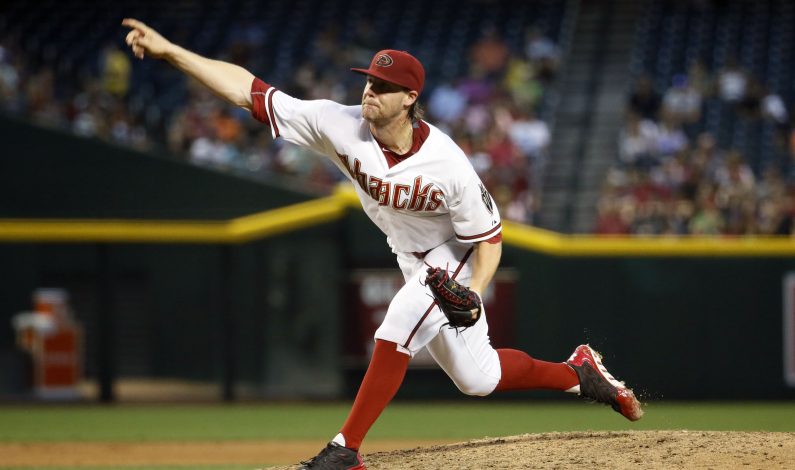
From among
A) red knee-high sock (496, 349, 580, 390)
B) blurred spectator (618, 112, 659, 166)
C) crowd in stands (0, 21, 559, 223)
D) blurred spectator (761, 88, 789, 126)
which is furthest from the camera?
blurred spectator (761, 88, 789, 126)

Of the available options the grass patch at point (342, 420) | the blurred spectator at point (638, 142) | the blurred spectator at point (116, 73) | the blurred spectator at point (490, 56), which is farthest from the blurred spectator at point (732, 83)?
the blurred spectator at point (116, 73)

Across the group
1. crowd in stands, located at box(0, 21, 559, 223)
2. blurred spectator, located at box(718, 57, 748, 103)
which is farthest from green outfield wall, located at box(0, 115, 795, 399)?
blurred spectator, located at box(718, 57, 748, 103)

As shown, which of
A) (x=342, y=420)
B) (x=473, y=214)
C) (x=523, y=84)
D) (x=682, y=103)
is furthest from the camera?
(x=523, y=84)

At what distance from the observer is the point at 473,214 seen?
14.7 ft

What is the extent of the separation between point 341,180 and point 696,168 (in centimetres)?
358

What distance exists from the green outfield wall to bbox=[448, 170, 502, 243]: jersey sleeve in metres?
5.51

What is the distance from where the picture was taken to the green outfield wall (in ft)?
33.0

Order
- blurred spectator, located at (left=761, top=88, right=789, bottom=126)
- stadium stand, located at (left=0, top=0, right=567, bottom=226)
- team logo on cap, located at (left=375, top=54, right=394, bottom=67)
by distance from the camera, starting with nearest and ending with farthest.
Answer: team logo on cap, located at (left=375, top=54, right=394, bottom=67)
stadium stand, located at (left=0, top=0, right=567, bottom=226)
blurred spectator, located at (left=761, top=88, right=789, bottom=126)

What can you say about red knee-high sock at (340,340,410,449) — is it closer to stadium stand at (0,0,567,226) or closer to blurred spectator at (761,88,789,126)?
stadium stand at (0,0,567,226)

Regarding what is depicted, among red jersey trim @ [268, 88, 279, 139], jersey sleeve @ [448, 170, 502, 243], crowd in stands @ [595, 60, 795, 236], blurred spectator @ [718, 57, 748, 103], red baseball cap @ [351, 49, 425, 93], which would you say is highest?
blurred spectator @ [718, 57, 748, 103]

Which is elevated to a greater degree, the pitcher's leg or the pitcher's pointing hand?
the pitcher's pointing hand

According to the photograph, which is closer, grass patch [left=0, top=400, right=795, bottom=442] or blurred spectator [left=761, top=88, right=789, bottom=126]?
grass patch [left=0, top=400, right=795, bottom=442]

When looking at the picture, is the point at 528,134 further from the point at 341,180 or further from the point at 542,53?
the point at 341,180

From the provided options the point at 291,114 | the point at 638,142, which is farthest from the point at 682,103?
the point at 291,114
